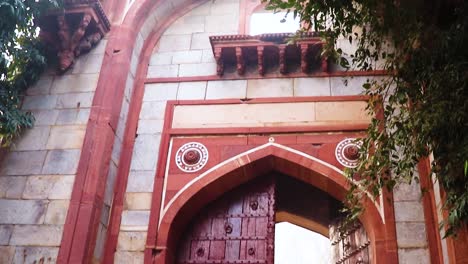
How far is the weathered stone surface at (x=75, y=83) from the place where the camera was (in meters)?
5.94

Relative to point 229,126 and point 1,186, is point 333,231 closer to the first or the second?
point 229,126

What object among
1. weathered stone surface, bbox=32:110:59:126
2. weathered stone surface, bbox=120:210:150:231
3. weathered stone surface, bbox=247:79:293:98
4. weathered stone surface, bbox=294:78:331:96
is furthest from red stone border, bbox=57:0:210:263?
weathered stone surface, bbox=294:78:331:96

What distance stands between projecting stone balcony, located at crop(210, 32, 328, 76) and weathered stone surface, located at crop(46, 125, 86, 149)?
1.76 m

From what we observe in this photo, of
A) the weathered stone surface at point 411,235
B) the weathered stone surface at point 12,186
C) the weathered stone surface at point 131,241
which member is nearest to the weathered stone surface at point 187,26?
the weathered stone surface at point 12,186

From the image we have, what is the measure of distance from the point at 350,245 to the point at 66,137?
3.29 m

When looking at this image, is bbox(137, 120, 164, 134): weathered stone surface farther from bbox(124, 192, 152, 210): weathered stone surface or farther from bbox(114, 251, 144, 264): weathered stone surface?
bbox(114, 251, 144, 264): weathered stone surface

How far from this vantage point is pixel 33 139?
5.66 metres

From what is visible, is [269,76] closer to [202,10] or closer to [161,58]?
[161,58]

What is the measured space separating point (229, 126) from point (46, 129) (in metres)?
2.01

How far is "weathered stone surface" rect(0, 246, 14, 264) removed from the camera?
16.2ft

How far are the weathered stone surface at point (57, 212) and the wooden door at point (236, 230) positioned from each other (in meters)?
1.26

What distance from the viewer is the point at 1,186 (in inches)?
212

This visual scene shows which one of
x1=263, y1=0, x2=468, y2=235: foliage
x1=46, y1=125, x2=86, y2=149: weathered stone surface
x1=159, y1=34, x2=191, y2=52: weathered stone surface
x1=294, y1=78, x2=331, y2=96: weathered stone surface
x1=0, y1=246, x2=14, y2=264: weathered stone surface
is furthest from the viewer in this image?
x1=159, y1=34, x2=191, y2=52: weathered stone surface

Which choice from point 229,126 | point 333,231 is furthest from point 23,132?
point 333,231
